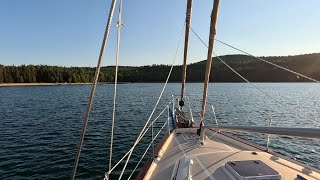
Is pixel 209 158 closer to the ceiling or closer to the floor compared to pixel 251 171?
closer to the floor

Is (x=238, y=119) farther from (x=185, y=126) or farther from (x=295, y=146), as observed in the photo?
(x=185, y=126)

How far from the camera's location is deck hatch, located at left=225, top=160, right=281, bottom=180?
Answer: 4.97m

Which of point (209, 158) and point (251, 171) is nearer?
point (251, 171)

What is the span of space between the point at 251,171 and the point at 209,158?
1.96 m

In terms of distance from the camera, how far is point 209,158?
7.07m

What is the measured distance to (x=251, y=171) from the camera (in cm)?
518

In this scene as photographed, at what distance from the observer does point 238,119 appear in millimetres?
31609

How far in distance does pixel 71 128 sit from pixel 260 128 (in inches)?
932

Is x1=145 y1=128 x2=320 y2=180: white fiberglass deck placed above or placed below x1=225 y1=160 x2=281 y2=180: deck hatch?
below

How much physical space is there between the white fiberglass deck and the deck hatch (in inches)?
7.2

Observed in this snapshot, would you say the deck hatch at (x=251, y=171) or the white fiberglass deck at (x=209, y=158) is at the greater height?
the deck hatch at (x=251, y=171)

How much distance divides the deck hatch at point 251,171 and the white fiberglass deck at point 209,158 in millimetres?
182

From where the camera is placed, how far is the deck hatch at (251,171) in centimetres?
497

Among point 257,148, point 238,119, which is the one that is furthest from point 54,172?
point 238,119
